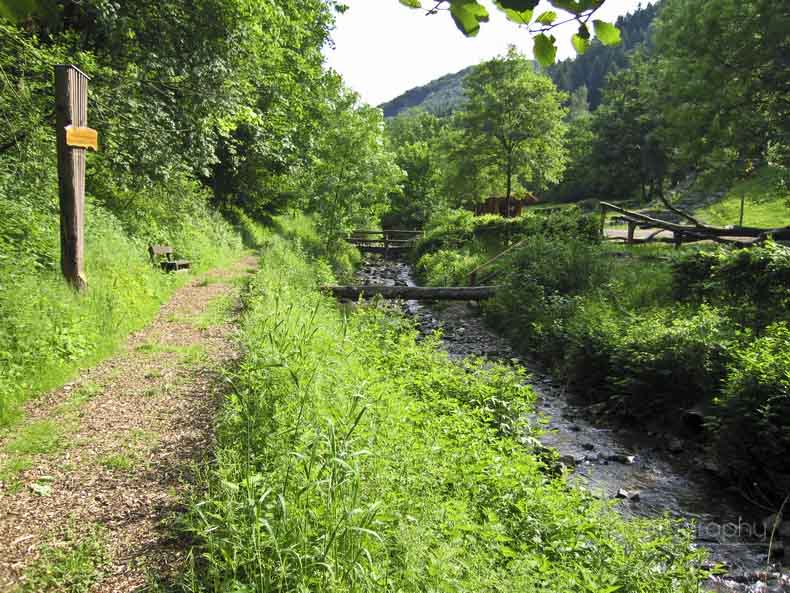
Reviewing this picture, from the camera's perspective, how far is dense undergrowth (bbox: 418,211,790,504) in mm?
6004

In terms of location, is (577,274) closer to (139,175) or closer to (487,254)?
(487,254)

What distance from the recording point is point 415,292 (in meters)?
14.6

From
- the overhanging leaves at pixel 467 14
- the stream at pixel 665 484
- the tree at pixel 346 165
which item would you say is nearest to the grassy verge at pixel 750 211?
the tree at pixel 346 165

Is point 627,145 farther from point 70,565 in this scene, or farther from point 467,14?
point 70,565

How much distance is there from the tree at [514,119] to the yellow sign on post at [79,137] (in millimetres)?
26421

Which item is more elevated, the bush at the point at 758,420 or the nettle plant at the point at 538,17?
the nettle plant at the point at 538,17

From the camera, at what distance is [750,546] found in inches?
199

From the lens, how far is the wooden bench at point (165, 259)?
38.9 feet

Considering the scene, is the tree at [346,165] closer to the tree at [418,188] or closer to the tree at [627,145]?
the tree at [418,188]

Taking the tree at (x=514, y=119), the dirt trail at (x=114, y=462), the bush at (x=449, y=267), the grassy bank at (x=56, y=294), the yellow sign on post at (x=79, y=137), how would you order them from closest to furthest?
the dirt trail at (x=114, y=462) → the grassy bank at (x=56, y=294) → the yellow sign on post at (x=79, y=137) → the bush at (x=449, y=267) → the tree at (x=514, y=119)

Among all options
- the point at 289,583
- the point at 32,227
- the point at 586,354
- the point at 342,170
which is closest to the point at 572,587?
the point at 289,583

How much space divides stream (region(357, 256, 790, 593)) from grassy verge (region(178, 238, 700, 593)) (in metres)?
0.42

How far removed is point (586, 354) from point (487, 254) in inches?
555

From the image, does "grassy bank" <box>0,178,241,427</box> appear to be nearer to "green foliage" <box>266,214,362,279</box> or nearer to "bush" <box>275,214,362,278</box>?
"green foliage" <box>266,214,362,279</box>
